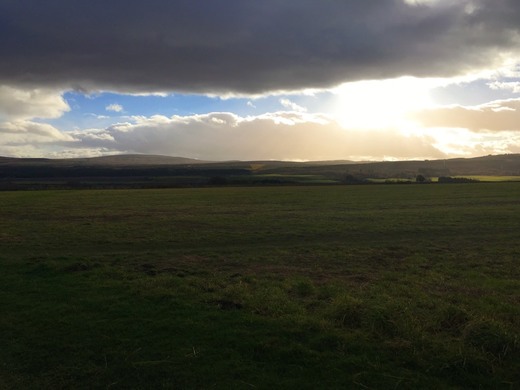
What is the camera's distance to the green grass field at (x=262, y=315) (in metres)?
7.87

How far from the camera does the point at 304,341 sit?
30.1ft

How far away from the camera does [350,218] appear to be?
33000 mm

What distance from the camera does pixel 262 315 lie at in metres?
10.7

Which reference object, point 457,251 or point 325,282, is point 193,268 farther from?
point 457,251

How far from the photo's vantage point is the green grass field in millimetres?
7867

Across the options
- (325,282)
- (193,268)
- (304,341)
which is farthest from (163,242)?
(304,341)

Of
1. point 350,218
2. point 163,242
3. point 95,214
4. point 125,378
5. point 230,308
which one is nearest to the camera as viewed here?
point 125,378

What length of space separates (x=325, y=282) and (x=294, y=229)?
13.5 meters

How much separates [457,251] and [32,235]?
2196 cm

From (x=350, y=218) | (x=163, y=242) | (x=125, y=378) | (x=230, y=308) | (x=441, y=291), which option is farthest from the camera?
(x=350, y=218)

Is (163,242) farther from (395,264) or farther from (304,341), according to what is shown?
(304,341)

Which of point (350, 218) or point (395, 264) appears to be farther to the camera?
point (350, 218)

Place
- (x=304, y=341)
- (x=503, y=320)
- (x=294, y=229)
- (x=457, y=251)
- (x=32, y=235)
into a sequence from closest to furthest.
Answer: (x=304, y=341), (x=503, y=320), (x=457, y=251), (x=32, y=235), (x=294, y=229)

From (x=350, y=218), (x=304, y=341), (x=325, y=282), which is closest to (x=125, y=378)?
(x=304, y=341)
